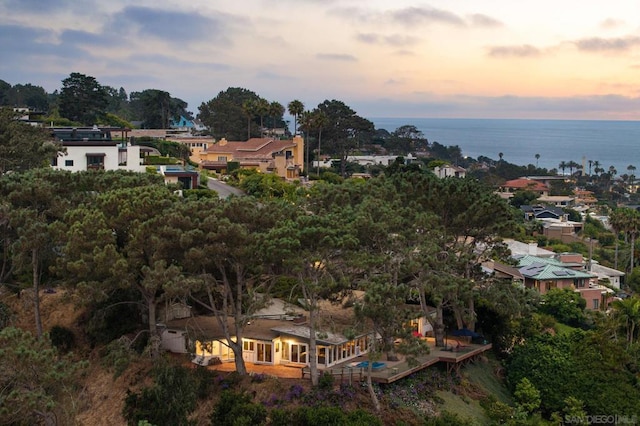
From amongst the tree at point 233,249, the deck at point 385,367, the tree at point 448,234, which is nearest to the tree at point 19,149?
the tree at point 233,249

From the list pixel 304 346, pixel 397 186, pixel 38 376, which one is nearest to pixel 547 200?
pixel 397 186

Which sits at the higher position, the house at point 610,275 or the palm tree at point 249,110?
the palm tree at point 249,110

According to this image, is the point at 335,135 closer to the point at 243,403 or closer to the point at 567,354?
the point at 567,354

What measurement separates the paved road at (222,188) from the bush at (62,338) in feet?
84.5

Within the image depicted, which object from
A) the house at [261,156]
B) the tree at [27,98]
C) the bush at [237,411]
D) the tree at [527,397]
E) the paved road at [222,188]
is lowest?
the tree at [527,397]

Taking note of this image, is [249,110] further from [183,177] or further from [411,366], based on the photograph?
[411,366]

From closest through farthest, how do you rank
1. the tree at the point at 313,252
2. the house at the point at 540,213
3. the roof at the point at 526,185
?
the tree at the point at 313,252
the house at the point at 540,213
the roof at the point at 526,185

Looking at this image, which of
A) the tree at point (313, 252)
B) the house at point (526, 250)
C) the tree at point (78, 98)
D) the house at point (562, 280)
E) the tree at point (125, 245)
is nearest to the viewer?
the tree at point (313, 252)

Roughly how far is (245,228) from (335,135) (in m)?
57.7

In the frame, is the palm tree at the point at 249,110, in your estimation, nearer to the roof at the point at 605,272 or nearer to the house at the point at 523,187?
the house at the point at 523,187

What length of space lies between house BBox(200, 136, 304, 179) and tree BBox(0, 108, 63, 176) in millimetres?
27543

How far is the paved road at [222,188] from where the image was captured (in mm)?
54844

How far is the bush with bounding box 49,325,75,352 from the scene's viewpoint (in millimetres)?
28500

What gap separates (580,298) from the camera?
4172 cm
